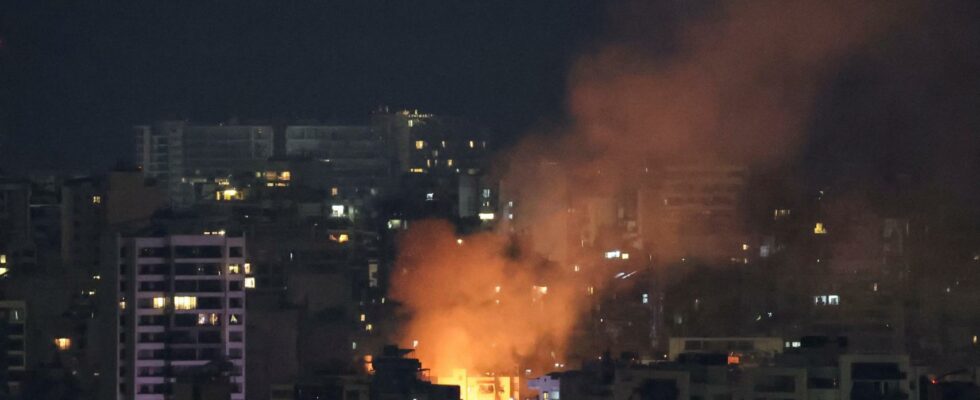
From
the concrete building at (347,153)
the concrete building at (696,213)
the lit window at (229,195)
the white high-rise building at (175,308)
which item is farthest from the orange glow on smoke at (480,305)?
the concrete building at (347,153)

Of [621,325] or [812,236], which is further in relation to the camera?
[812,236]

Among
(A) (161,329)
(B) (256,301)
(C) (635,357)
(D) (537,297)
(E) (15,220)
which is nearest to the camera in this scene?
(C) (635,357)

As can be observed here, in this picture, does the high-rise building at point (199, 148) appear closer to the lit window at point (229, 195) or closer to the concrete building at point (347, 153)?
the concrete building at point (347, 153)

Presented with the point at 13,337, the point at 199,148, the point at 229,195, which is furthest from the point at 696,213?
the point at 199,148

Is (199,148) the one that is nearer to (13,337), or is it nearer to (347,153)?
(347,153)

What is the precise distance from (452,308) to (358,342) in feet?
3.92

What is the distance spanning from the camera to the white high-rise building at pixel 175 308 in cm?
2488

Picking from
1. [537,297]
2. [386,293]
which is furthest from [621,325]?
[386,293]

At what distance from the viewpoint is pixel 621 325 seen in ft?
92.3

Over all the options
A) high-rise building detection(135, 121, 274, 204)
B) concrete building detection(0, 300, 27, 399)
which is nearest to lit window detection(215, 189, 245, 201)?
concrete building detection(0, 300, 27, 399)

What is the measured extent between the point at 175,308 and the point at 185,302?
220 mm

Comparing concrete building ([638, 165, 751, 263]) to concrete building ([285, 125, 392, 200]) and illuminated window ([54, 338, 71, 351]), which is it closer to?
concrete building ([285, 125, 392, 200])

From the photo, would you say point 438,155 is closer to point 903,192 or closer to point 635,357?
point 903,192

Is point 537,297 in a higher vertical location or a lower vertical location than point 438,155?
lower
